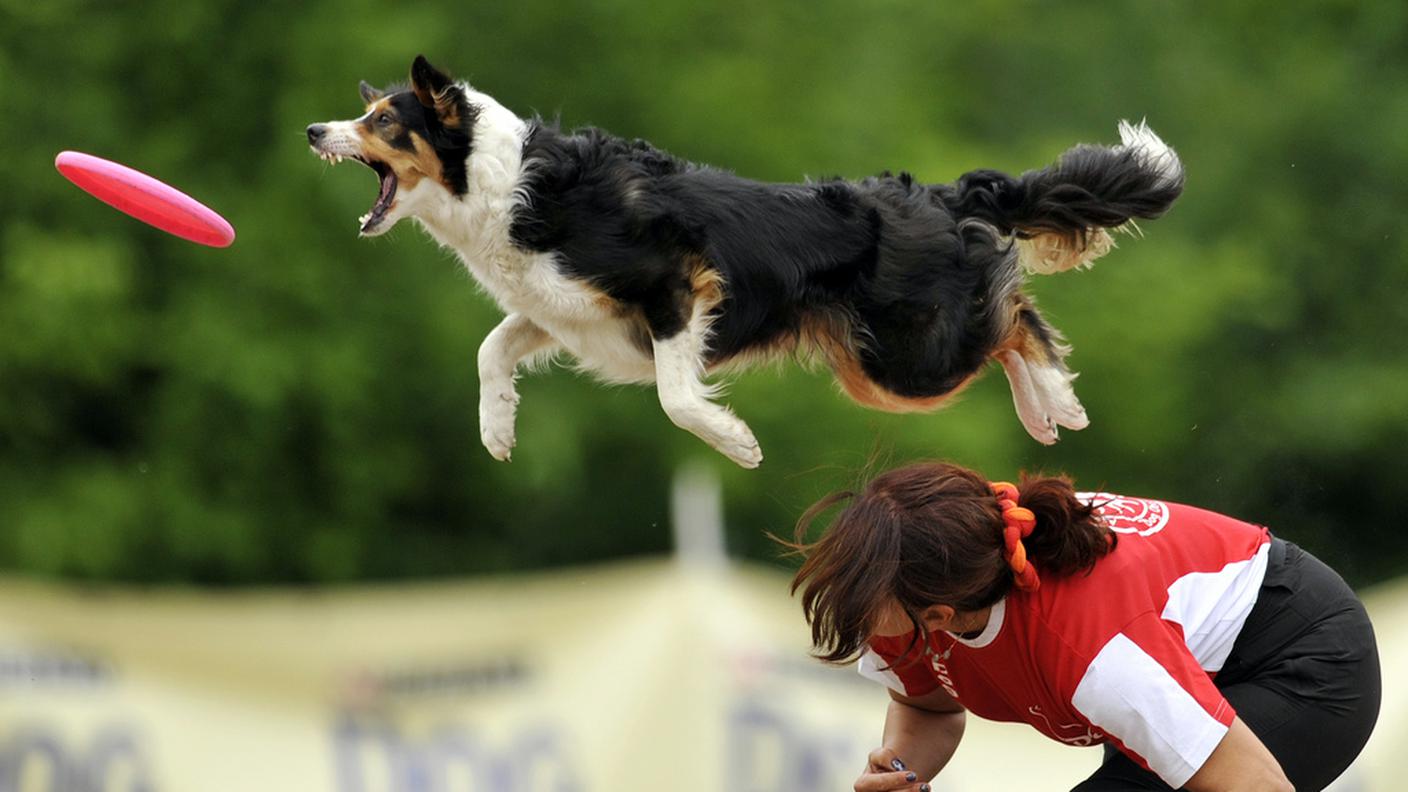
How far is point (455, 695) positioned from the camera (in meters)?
7.24

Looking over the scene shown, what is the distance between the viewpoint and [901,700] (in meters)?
4.07

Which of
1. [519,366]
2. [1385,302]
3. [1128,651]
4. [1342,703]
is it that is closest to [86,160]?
[519,366]

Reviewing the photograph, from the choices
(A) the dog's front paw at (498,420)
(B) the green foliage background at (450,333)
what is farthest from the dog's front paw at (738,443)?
(B) the green foliage background at (450,333)

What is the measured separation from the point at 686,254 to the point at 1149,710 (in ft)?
5.12

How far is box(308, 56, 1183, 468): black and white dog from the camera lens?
4.18 metres

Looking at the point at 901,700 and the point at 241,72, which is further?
the point at 241,72

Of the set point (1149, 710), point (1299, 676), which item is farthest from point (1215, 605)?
point (1149, 710)

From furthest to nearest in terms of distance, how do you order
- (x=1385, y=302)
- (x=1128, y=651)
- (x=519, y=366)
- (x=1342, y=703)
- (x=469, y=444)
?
(x=1385, y=302) < (x=469, y=444) < (x=519, y=366) < (x=1342, y=703) < (x=1128, y=651)

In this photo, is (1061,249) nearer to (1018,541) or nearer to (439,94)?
(1018,541)

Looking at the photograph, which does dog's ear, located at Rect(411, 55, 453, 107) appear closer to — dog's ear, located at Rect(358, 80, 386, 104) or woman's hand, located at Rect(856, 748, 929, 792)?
dog's ear, located at Rect(358, 80, 386, 104)

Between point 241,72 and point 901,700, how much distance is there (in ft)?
25.5

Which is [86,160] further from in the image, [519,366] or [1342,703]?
[1342,703]

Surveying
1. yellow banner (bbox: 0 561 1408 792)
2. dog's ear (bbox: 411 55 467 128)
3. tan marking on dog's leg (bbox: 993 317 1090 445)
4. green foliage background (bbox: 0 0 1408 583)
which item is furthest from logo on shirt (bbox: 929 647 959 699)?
green foliage background (bbox: 0 0 1408 583)

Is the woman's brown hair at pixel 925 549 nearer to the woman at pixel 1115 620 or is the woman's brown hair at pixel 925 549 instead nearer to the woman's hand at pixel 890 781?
the woman at pixel 1115 620
